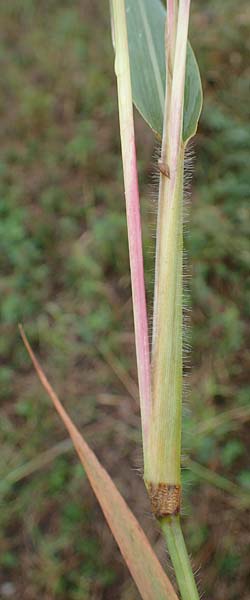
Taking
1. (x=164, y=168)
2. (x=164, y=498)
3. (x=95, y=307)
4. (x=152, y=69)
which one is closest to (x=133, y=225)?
(x=164, y=168)

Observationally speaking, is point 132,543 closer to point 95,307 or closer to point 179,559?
point 179,559

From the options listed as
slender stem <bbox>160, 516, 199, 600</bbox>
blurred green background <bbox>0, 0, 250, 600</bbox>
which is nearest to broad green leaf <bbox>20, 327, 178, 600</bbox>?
slender stem <bbox>160, 516, 199, 600</bbox>

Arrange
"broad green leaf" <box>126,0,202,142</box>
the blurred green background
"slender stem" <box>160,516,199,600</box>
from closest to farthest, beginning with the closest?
"slender stem" <box>160,516,199,600</box> < "broad green leaf" <box>126,0,202,142</box> < the blurred green background

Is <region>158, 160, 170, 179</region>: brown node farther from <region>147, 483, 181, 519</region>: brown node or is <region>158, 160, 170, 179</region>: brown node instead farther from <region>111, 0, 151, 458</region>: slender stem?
<region>147, 483, 181, 519</region>: brown node

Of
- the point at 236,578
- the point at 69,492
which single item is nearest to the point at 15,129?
the point at 69,492

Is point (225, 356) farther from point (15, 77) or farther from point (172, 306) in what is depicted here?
point (15, 77)

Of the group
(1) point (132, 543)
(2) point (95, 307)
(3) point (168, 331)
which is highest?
(3) point (168, 331)

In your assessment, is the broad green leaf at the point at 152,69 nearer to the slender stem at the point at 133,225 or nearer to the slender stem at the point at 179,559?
the slender stem at the point at 133,225
